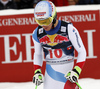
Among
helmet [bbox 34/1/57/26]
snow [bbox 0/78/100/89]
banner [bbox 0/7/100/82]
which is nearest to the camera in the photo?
helmet [bbox 34/1/57/26]

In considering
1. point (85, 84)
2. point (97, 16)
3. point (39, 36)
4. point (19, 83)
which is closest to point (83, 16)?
point (97, 16)

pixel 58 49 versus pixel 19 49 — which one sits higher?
pixel 58 49

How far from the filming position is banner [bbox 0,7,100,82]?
6.98 metres

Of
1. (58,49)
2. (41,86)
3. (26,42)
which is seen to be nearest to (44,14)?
(58,49)

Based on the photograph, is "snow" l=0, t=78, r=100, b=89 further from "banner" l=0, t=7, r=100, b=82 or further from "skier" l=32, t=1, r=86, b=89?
"skier" l=32, t=1, r=86, b=89

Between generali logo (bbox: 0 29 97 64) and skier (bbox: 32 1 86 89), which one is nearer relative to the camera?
skier (bbox: 32 1 86 89)

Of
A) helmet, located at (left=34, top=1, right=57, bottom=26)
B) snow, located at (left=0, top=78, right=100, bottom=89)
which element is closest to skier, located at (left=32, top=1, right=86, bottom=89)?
helmet, located at (left=34, top=1, right=57, bottom=26)

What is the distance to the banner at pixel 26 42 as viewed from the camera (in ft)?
22.9

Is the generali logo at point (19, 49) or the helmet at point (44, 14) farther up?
the helmet at point (44, 14)

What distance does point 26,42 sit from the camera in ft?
23.3

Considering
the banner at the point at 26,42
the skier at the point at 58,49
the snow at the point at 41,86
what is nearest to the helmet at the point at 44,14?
the skier at the point at 58,49

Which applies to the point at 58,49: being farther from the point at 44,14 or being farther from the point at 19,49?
the point at 19,49

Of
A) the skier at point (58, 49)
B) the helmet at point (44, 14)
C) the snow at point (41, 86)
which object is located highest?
the helmet at point (44, 14)

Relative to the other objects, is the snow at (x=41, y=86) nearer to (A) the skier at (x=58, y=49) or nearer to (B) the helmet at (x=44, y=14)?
(A) the skier at (x=58, y=49)
